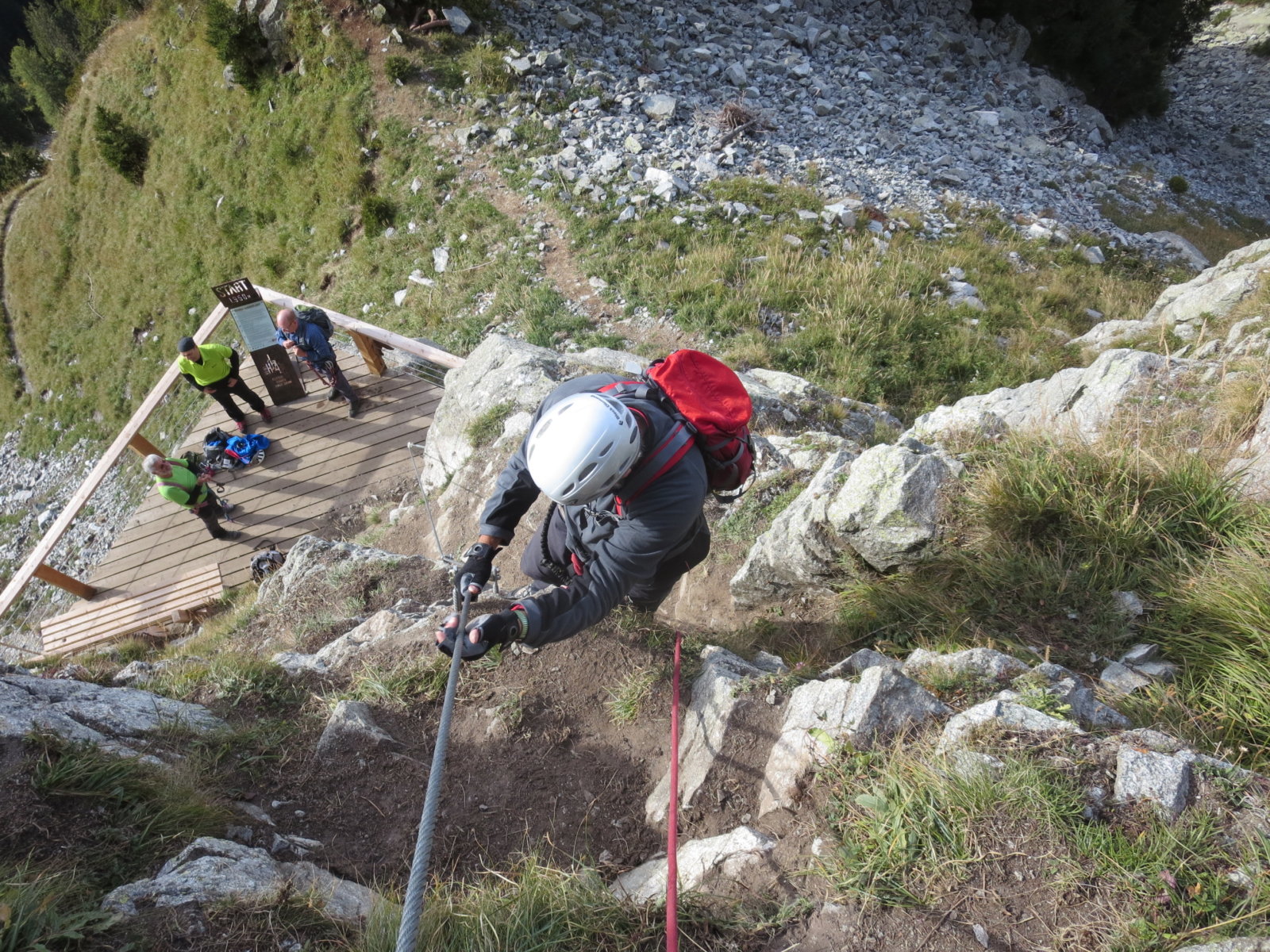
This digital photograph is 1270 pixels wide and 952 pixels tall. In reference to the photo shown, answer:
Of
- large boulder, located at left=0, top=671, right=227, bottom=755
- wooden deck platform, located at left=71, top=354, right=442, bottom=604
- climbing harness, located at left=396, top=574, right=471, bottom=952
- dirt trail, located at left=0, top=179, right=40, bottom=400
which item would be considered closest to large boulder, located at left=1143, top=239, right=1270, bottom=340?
climbing harness, located at left=396, top=574, right=471, bottom=952

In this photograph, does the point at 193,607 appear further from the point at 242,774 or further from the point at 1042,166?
the point at 1042,166

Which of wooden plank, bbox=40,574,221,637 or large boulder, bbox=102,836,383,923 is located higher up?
large boulder, bbox=102,836,383,923

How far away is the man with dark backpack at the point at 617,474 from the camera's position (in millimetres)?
3135

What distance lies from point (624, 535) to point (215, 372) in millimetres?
8980

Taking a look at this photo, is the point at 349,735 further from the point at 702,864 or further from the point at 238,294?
the point at 238,294

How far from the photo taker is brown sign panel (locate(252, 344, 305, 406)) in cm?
1005

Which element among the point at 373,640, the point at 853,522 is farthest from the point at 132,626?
the point at 853,522

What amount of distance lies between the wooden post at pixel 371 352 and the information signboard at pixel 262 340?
109 centimetres

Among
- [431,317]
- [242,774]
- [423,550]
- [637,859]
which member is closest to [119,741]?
[242,774]

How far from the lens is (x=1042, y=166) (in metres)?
18.0

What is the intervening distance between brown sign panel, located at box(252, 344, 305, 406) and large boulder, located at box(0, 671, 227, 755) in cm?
693

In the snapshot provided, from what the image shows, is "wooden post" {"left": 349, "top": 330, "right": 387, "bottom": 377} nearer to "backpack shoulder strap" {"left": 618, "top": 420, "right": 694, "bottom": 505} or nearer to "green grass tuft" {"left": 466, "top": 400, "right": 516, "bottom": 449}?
"green grass tuft" {"left": 466, "top": 400, "right": 516, "bottom": 449}

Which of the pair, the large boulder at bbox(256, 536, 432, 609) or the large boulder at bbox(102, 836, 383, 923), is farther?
the large boulder at bbox(256, 536, 432, 609)

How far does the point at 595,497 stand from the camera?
3277 millimetres
